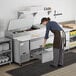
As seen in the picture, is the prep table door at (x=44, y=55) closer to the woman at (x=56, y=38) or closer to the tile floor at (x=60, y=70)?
the woman at (x=56, y=38)

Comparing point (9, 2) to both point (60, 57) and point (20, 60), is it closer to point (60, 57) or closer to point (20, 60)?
point (20, 60)

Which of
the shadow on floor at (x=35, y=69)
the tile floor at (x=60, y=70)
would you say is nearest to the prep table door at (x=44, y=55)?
the shadow on floor at (x=35, y=69)

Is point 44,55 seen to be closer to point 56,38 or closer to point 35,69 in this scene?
point 35,69

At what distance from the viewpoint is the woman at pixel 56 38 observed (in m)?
4.48

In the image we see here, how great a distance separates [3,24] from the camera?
5059mm

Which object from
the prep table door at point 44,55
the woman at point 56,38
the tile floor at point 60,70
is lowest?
the tile floor at point 60,70

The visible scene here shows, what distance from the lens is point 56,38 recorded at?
179 inches

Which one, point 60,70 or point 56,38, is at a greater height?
point 56,38

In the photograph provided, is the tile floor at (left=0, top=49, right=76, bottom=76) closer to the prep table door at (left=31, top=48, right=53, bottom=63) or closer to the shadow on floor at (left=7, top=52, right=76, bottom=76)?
the shadow on floor at (left=7, top=52, right=76, bottom=76)

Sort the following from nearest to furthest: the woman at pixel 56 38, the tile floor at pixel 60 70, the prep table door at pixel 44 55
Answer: the tile floor at pixel 60 70 < the woman at pixel 56 38 < the prep table door at pixel 44 55

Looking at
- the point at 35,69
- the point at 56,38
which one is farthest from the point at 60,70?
the point at 56,38

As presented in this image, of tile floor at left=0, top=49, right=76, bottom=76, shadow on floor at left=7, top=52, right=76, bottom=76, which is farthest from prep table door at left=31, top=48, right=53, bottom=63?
tile floor at left=0, top=49, right=76, bottom=76

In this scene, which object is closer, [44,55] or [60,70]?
[60,70]

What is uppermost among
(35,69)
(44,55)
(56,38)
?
(56,38)
